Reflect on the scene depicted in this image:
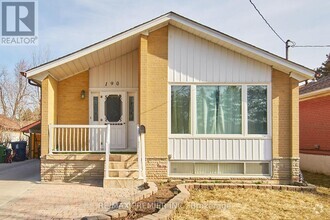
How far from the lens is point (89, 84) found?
459 inches

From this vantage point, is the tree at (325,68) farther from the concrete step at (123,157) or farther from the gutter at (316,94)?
the concrete step at (123,157)

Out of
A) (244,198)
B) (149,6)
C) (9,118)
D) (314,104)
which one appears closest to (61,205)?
(244,198)

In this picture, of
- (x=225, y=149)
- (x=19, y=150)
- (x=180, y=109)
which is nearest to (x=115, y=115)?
(x=180, y=109)

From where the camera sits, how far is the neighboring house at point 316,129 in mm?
13141

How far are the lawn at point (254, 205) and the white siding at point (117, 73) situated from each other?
5209 millimetres

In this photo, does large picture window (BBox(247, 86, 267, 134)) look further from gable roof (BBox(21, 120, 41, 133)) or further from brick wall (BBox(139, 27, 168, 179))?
gable roof (BBox(21, 120, 41, 133))

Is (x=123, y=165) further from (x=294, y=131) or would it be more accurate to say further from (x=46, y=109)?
(x=294, y=131)

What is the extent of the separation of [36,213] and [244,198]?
4498 mm

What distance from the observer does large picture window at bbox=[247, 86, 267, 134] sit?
10180 mm

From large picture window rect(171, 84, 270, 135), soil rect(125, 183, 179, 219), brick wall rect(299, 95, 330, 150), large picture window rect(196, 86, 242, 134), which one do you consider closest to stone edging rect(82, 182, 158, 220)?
soil rect(125, 183, 179, 219)

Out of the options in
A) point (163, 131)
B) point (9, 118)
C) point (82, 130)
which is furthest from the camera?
Result: point (9, 118)

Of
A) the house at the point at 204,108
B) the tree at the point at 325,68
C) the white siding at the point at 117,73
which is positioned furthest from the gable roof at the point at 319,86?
the tree at the point at 325,68

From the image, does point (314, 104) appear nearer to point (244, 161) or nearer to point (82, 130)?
point (244, 161)

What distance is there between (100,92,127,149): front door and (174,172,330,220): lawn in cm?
439
